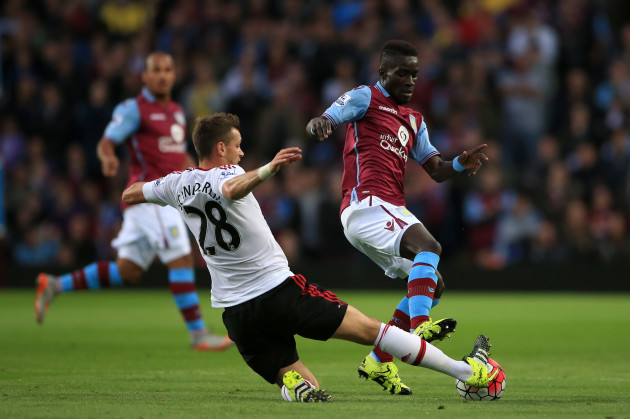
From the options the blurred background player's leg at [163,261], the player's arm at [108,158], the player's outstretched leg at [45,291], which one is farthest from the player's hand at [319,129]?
the player's outstretched leg at [45,291]

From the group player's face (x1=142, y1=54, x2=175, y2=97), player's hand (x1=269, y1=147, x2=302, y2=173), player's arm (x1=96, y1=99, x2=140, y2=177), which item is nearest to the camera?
player's hand (x1=269, y1=147, x2=302, y2=173)

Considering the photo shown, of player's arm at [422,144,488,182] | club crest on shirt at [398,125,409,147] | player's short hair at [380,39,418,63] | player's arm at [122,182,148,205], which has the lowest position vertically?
player's arm at [122,182,148,205]

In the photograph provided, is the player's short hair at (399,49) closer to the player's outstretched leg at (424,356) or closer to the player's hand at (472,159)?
the player's hand at (472,159)

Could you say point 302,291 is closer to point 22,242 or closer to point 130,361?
point 130,361

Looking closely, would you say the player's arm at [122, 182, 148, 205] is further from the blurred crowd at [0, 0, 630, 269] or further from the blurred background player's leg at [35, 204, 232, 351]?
the blurred crowd at [0, 0, 630, 269]

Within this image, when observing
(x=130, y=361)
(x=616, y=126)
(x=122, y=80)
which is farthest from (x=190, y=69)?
(x=130, y=361)

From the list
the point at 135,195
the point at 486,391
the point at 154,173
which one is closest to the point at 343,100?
the point at 135,195

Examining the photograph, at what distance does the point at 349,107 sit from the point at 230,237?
1.60 meters

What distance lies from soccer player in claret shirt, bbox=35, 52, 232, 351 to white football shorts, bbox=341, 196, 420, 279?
3.05 meters

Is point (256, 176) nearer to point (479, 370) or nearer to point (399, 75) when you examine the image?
point (479, 370)

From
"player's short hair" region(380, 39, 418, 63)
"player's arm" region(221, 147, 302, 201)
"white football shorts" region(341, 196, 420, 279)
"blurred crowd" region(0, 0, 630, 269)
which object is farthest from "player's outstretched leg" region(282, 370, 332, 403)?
"blurred crowd" region(0, 0, 630, 269)

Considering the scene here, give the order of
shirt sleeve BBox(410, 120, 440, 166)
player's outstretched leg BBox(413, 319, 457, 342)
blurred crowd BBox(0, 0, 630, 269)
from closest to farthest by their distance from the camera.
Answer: player's outstretched leg BBox(413, 319, 457, 342), shirt sleeve BBox(410, 120, 440, 166), blurred crowd BBox(0, 0, 630, 269)

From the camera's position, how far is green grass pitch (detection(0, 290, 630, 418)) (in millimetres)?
5793

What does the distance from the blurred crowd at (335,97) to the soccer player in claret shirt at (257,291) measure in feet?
32.9
